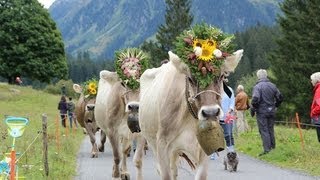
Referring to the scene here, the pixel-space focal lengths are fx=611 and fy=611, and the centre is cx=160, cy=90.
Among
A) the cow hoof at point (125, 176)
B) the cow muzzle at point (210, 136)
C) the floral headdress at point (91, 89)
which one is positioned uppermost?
the floral headdress at point (91, 89)

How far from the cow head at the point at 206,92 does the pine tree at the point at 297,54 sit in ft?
116

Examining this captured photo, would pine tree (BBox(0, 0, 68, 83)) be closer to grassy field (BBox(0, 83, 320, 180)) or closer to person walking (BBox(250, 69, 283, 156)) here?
grassy field (BBox(0, 83, 320, 180))

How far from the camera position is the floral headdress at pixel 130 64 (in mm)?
11605

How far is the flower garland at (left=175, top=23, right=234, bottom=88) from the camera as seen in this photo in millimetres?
6832

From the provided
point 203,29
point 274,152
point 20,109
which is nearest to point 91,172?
point 274,152

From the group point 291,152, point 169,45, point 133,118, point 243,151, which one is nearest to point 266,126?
point 291,152

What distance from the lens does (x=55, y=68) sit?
219 ft

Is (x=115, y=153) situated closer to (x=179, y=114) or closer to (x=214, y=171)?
(x=214, y=171)

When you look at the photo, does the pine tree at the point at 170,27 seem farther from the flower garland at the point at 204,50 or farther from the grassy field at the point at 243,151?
the flower garland at the point at 204,50

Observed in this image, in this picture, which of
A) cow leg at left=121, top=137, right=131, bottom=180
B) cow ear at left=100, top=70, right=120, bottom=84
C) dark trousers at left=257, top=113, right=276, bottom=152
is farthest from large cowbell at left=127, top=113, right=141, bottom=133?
dark trousers at left=257, top=113, right=276, bottom=152

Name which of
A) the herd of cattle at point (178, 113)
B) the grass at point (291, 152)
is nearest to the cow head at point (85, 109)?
the grass at point (291, 152)

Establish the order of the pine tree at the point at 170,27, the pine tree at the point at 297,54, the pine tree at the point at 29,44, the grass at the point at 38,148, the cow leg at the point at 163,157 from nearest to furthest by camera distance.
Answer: the cow leg at the point at 163,157, the grass at the point at 38,148, the pine tree at the point at 297,54, the pine tree at the point at 29,44, the pine tree at the point at 170,27

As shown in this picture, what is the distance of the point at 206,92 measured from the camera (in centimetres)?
666

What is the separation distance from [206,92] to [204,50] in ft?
1.92
